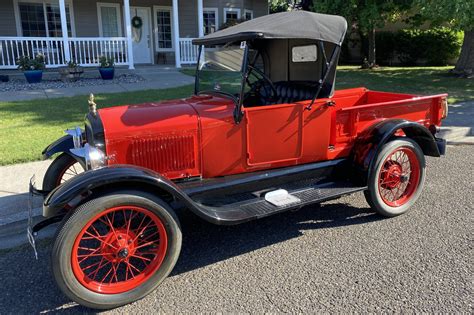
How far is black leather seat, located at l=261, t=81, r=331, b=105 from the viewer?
412cm

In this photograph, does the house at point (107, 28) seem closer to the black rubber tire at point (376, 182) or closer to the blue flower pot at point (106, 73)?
the blue flower pot at point (106, 73)

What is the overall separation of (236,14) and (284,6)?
1946 centimetres

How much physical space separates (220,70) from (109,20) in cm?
1428

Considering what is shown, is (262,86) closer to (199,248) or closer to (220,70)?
(220,70)

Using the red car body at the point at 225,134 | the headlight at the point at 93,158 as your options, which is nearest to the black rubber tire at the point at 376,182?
the red car body at the point at 225,134

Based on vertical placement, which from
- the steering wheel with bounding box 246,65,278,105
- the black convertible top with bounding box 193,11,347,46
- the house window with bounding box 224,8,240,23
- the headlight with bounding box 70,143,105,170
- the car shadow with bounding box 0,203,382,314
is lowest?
the car shadow with bounding box 0,203,382,314

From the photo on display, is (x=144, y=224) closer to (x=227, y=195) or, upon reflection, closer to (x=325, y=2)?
(x=227, y=195)

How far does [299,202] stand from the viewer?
11.1 ft

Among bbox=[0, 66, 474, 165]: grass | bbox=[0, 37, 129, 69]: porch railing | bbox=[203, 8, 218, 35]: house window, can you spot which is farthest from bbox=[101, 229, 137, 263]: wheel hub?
bbox=[203, 8, 218, 35]: house window

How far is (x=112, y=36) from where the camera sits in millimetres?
16547

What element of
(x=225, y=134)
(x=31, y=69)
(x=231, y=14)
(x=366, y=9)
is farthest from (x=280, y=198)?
(x=231, y=14)

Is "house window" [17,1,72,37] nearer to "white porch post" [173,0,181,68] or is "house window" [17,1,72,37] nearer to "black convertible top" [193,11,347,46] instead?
"white porch post" [173,0,181,68]

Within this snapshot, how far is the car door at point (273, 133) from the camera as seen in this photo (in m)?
3.50

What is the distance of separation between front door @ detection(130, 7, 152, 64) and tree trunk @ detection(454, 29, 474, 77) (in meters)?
12.2
